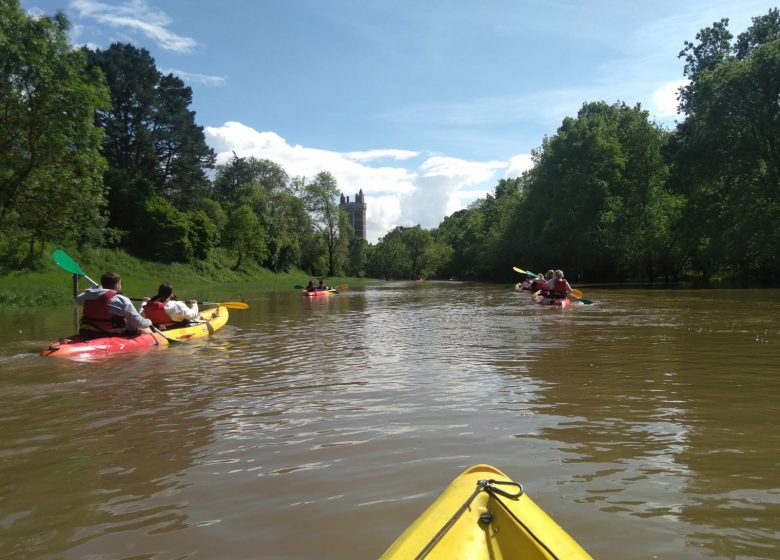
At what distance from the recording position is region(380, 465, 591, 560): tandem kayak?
2088mm

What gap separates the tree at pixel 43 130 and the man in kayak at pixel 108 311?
1554 centimetres

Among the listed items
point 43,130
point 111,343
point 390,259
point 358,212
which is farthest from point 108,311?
point 358,212

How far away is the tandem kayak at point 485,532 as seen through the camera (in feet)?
6.85

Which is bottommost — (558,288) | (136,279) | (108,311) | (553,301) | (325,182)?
(553,301)

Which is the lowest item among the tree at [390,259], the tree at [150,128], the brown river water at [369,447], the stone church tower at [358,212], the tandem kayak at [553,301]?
the brown river water at [369,447]

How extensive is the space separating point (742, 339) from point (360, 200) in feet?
611

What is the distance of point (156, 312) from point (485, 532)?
34.4 feet

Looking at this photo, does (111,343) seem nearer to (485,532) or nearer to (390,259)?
(485,532)

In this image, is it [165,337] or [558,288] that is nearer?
[165,337]

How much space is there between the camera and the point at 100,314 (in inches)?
372

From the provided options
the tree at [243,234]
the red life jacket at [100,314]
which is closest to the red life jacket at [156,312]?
the red life jacket at [100,314]

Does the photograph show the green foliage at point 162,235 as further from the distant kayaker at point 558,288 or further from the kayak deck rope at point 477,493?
the kayak deck rope at point 477,493

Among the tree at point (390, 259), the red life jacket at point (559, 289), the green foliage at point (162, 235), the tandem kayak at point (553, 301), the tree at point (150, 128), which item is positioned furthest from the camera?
the tree at point (390, 259)

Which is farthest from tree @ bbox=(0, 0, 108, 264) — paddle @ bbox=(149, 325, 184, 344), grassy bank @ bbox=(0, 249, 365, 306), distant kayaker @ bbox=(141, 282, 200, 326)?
paddle @ bbox=(149, 325, 184, 344)
